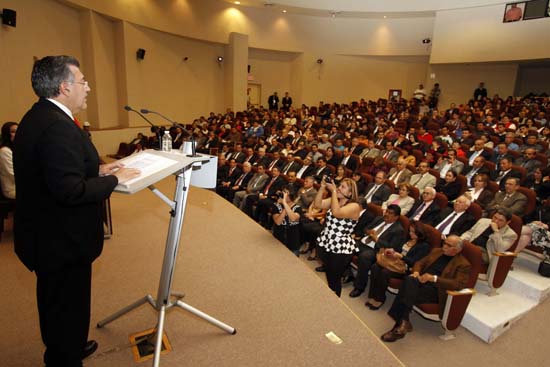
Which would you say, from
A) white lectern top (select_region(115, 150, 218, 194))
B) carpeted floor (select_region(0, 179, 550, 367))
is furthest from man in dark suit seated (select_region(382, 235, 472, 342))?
white lectern top (select_region(115, 150, 218, 194))

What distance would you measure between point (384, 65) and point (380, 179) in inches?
481

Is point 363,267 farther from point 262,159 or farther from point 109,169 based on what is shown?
point 262,159

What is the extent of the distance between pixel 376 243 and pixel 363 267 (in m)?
0.30

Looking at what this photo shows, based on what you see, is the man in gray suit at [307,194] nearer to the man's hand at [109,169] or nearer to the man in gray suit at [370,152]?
the man in gray suit at [370,152]

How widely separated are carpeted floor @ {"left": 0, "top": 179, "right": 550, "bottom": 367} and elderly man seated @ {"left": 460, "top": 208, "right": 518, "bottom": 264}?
26.3 inches

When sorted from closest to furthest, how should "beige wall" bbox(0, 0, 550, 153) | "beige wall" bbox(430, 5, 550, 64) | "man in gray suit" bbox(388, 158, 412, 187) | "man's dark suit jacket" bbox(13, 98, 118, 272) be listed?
"man's dark suit jacket" bbox(13, 98, 118, 272)
"man in gray suit" bbox(388, 158, 412, 187)
"beige wall" bbox(0, 0, 550, 153)
"beige wall" bbox(430, 5, 550, 64)

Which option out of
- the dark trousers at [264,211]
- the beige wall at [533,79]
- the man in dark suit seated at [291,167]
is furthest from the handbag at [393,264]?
the beige wall at [533,79]

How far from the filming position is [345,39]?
49.3 feet

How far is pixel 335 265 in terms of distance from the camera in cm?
291

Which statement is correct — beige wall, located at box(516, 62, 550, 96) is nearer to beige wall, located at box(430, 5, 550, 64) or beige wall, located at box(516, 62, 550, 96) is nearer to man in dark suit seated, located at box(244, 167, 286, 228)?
beige wall, located at box(430, 5, 550, 64)

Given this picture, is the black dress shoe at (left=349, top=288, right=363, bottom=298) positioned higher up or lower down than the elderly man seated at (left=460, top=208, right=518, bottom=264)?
lower down

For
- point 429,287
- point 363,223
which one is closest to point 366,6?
point 363,223

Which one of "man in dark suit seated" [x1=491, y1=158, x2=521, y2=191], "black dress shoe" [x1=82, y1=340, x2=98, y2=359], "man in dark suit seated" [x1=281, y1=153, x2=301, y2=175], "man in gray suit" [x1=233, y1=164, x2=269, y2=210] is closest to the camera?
"black dress shoe" [x1=82, y1=340, x2=98, y2=359]

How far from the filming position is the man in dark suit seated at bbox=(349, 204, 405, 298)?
12.1 feet
